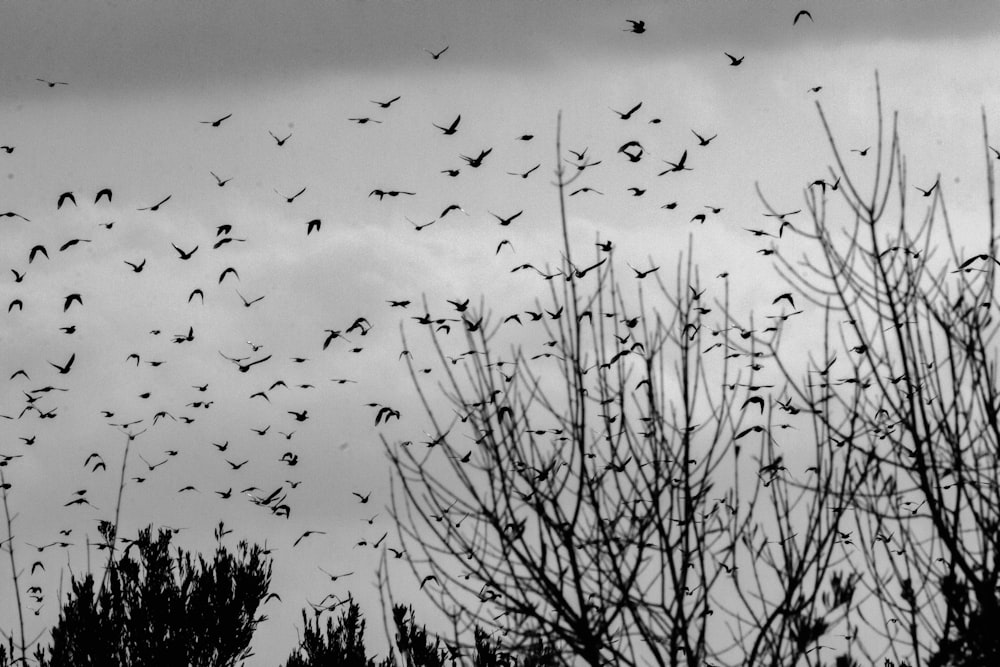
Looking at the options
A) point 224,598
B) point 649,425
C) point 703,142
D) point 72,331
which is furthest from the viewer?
point 224,598

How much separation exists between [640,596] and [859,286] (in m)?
2.39

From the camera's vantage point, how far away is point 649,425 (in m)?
7.01

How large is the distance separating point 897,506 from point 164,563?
15.4 m

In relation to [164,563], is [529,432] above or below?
below

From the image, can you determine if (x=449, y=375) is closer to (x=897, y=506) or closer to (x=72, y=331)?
(x=897, y=506)

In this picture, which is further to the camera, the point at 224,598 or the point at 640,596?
the point at 224,598

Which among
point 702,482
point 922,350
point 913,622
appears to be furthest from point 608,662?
point 922,350

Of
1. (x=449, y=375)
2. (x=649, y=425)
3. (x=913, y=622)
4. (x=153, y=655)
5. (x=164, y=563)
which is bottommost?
(x=913, y=622)

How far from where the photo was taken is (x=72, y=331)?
58.3 ft

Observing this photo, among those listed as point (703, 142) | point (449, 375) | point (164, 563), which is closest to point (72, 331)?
point (164, 563)

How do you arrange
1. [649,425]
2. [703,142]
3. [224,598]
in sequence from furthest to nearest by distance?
[224,598]
[703,142]
[649,425]

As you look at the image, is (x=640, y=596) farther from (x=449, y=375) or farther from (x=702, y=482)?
(x=449, y=375)

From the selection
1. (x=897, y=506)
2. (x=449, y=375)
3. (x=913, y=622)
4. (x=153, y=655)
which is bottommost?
(x=913, y=622)

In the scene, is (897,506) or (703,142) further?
(703,142)
